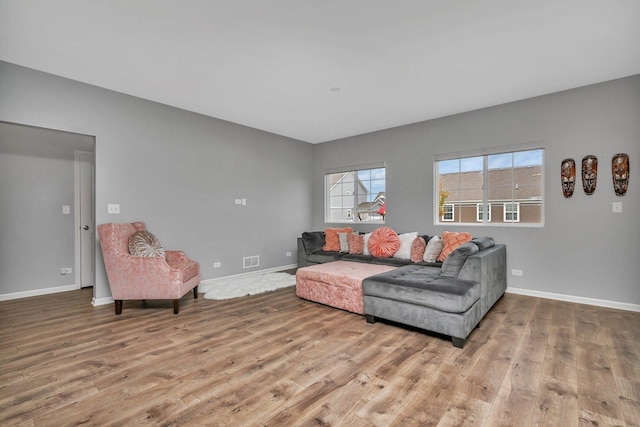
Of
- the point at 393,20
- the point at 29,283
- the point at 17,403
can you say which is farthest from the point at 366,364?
the point at 29,283

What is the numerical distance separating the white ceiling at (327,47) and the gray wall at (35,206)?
4.57 ft

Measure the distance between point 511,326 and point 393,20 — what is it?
9.95ft

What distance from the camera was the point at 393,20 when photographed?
2.38 metres

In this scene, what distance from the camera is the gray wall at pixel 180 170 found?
11.1ft

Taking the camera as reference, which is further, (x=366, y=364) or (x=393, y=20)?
(x=393, y=20)

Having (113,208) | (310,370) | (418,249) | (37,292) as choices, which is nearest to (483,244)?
(418,249)

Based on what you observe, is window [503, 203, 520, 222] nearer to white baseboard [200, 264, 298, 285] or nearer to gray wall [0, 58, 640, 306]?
gray wall [0, 58, 640, 306]

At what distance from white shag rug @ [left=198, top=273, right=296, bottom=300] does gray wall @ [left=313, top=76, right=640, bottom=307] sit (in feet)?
8.77

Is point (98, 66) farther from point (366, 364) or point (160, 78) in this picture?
point (366, 364)

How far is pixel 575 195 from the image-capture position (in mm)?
3664

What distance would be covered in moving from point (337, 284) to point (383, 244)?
4.67 feet

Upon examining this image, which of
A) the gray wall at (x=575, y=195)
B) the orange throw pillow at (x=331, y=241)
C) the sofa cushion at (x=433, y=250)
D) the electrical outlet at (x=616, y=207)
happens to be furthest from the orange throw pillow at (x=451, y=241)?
the orange throw pillow at (x=331, y=241)

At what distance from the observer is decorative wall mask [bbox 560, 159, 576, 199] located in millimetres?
3662

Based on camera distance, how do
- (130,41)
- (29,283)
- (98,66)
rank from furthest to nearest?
(29,283), (98,66), (130,41)
